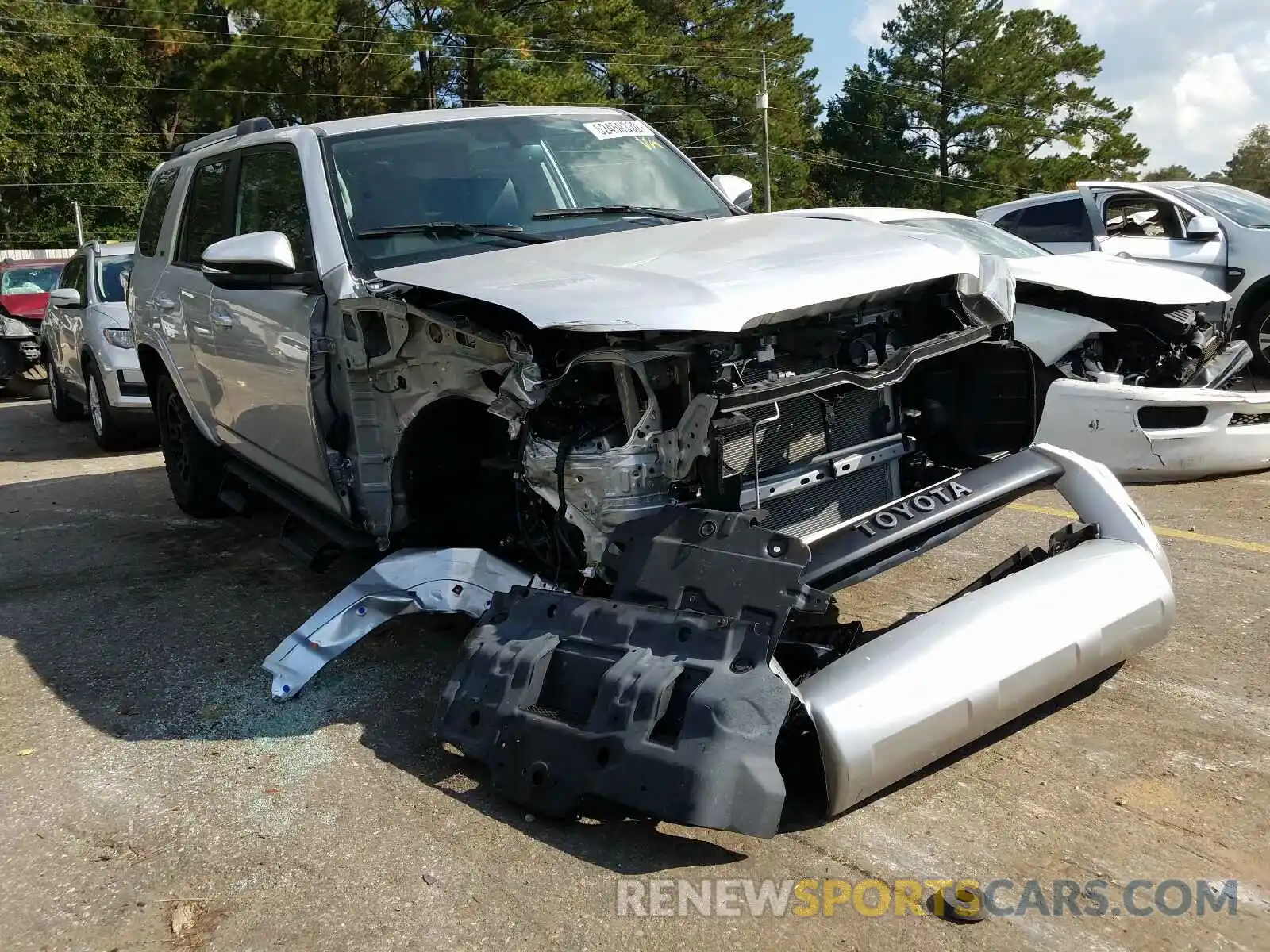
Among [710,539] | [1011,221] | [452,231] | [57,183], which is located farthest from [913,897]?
[57,183]

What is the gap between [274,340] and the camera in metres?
4.57

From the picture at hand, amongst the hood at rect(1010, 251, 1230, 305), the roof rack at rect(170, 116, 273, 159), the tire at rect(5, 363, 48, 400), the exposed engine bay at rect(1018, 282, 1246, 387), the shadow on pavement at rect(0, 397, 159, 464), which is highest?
the roof rack at rect(170, 116, 273, 159)

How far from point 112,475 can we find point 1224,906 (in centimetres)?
828

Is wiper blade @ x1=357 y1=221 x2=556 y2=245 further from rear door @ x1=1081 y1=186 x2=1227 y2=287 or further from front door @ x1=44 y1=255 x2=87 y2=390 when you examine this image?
rear door @ x1=1081 y1=186 x2=1227 y2=287

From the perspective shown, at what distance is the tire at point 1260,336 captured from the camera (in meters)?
9.31

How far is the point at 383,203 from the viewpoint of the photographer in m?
4.36

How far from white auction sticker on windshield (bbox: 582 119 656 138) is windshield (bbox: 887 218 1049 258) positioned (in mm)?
2679

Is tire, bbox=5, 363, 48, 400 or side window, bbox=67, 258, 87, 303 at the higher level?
side window, bbox=67, 258, 87, 303

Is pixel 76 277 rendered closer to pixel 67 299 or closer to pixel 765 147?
pixel 67 299

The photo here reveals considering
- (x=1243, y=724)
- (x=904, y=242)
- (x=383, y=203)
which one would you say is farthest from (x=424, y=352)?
(x=1243, y=724)

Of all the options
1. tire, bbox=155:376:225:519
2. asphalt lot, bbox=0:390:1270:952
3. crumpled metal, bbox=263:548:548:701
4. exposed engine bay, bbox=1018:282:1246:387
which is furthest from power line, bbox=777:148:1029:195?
crumpled metal, bbox=263:548:548:701

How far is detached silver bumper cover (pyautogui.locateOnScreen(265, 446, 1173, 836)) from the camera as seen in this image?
2.77 m

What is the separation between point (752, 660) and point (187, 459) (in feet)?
15.8

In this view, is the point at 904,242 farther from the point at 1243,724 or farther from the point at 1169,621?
the point at 1243,724
